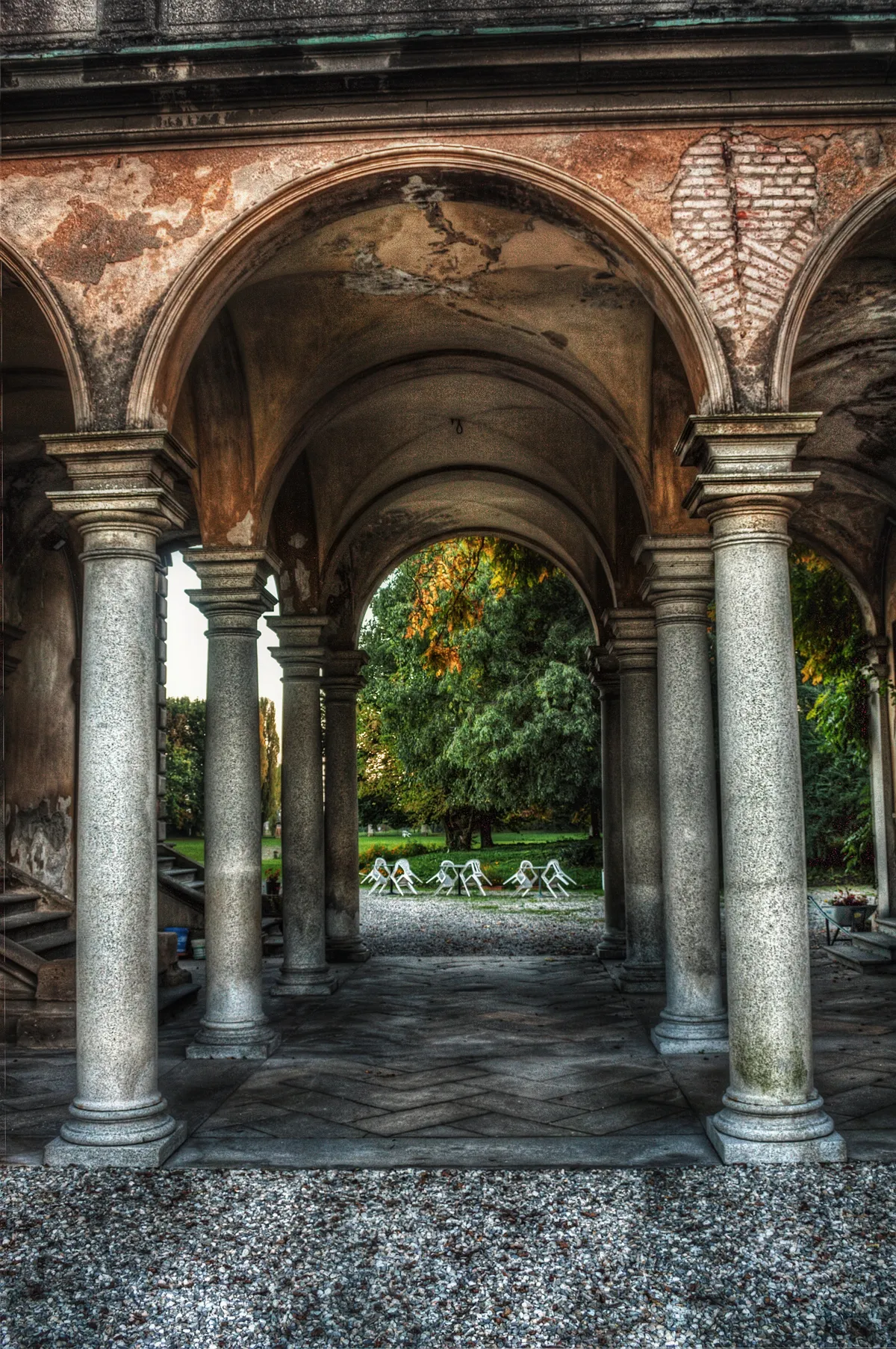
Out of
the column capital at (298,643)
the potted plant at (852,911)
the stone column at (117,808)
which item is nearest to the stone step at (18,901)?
the column capital at (298,643)

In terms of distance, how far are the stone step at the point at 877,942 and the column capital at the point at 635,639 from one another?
4.66 m

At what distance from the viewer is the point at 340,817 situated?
13141 millimetres

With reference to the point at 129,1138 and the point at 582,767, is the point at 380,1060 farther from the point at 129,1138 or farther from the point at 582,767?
the point at 582,767

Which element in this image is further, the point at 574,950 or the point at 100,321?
the point at 574,950

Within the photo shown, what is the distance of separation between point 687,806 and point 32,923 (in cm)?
581

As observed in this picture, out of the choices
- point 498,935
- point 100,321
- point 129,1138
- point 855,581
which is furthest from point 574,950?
point 100,321

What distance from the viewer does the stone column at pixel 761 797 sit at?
18.4 feet

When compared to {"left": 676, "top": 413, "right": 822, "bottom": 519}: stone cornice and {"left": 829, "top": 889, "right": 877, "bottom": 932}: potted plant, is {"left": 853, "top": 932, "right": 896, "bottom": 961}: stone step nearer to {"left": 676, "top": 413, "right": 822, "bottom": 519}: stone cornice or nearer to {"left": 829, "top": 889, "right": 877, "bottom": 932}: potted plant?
{"left": 829, "top": 889, "right": 877, "bottom": 932}: potted plant

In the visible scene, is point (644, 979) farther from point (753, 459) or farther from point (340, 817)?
point (753, 459)

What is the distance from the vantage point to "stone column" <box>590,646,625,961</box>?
13.2 metres

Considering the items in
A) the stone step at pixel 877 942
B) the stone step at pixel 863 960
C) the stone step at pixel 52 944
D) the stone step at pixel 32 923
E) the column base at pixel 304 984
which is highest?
the stone step at pixel 32 923

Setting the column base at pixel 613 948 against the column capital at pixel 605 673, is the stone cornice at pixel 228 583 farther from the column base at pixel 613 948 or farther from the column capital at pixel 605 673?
the column base at pixel 613 948

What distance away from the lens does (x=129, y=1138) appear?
5719mm

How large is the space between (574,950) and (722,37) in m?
10.9
